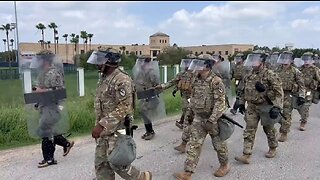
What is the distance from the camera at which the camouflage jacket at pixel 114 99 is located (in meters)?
3.68

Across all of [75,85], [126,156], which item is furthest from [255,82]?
[75,85]

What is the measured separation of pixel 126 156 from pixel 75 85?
39.0ft

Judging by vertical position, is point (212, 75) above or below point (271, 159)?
above

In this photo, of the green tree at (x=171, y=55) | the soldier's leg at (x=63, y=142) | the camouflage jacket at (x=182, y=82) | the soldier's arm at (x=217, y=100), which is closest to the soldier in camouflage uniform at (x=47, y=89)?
the soldier's leg at (x=63, y=142)

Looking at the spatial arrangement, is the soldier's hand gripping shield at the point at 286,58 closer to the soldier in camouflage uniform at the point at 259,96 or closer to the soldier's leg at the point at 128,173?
the soldier in camouflage uniform at the point at 259,96

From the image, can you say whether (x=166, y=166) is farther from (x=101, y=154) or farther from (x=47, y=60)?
(x=47, y=60)

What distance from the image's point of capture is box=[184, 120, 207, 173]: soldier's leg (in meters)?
4.66

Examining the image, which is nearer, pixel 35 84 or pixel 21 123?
pixel 35 84

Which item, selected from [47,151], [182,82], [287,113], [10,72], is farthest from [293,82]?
[10,72]

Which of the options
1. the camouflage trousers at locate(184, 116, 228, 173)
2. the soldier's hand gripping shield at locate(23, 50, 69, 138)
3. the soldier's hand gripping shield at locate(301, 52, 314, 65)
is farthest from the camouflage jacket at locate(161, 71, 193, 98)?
the soldier's hand gripping shield at locate(301, 52, 314, 65)

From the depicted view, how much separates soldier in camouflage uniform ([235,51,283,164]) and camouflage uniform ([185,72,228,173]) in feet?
2.94

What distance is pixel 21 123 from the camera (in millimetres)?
7273

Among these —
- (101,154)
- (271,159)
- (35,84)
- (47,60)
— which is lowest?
(271,159)

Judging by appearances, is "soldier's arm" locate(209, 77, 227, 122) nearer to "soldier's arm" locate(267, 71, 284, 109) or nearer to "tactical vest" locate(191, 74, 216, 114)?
"tactical vest" locate(191, 74, 216, 114)
